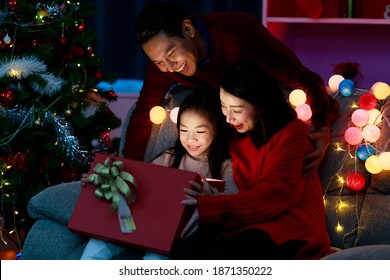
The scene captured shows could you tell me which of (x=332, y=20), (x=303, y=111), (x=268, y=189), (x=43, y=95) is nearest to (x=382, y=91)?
(x=303, y=111)

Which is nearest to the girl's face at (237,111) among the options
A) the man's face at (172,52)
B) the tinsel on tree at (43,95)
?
the man's face at (172,52)

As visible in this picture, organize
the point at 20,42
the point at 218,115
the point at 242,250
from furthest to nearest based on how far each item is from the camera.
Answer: the point at 20,42, the point at 218,115, the point at 242,250

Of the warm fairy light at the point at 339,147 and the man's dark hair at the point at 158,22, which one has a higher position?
the man's dark hair at the point at 158,22

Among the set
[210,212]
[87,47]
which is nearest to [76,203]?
[210,212]

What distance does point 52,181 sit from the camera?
3428 millimetres

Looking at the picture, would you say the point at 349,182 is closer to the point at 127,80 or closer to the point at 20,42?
the point at 20,42

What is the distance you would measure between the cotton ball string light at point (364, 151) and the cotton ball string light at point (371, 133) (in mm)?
26

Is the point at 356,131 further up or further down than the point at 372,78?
further up

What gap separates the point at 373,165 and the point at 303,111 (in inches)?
11.4

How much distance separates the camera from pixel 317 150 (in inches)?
103

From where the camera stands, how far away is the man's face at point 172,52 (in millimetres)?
2607

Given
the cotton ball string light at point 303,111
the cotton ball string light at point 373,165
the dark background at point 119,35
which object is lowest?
the dark background at point 119,35

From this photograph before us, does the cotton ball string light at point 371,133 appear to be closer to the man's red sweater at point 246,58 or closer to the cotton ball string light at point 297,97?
the man's red sweater at point 246,58

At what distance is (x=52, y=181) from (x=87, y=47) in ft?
1.91
